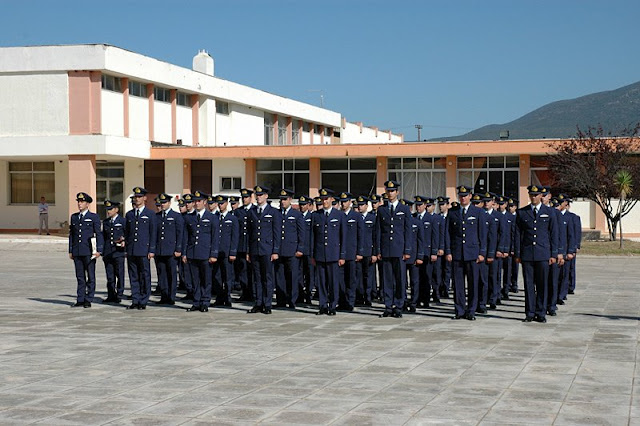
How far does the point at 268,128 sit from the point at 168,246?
4052 centimetres

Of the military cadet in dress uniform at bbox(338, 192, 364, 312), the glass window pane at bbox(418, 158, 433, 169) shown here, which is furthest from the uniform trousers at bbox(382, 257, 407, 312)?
the glass window pane at bbox(418, 158, 433, 169)

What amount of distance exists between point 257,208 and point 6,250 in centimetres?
2205

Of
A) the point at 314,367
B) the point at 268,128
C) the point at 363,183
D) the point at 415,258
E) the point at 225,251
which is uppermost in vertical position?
the point at 268,128

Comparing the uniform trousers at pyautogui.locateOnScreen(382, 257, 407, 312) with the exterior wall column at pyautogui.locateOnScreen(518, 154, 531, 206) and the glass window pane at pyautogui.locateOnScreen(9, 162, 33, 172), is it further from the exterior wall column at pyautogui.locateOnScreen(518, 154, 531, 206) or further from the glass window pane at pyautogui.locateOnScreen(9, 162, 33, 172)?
the glass window pane at pyautogui.locateOnScreen(9, 162, 33, 172)

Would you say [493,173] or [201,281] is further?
[493,173]

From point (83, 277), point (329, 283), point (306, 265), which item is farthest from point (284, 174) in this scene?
point (329, 283)

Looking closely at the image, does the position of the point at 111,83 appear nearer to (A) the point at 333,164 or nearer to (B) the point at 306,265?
(A) the point at 333,164

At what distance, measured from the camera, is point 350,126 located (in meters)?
73.8

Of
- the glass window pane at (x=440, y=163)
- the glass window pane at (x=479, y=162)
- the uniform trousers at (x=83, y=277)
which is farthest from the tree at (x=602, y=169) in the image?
the uniform trousers at (x=83, y=277)

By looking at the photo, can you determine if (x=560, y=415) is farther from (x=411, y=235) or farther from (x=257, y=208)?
(x=257, y=208)

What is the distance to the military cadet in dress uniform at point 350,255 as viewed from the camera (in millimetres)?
15297

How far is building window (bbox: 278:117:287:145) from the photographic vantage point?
58156 millimetres

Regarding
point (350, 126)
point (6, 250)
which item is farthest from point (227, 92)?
point (350, 126)

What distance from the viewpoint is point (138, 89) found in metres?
41.9
